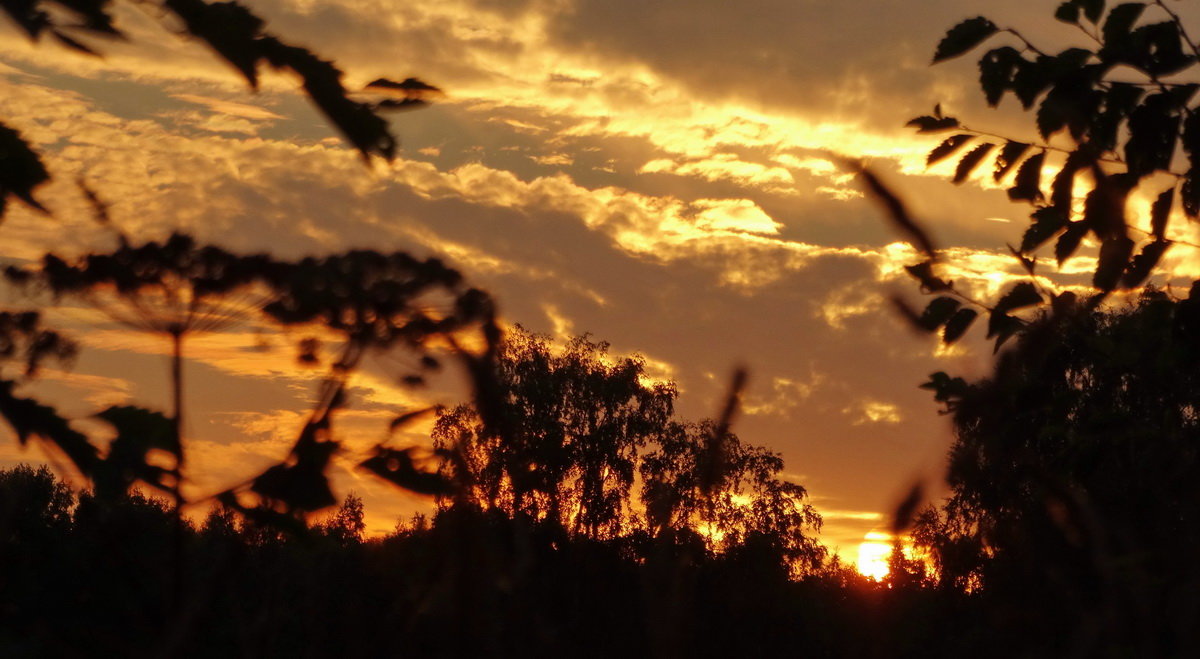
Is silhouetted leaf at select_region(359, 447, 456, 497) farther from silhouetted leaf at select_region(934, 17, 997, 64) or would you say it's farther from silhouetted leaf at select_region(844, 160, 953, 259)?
silhouetted leaf at select_region(934, 17, 997, 64)

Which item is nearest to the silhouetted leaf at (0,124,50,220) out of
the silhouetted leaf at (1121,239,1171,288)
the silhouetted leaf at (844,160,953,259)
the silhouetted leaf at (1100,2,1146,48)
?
the silhouetted leaf at (844,160,953,259)

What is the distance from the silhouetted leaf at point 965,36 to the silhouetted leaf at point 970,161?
399 mm

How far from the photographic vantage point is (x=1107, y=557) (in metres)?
1.16

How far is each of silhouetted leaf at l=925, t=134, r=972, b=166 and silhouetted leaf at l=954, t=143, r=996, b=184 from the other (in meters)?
0.06

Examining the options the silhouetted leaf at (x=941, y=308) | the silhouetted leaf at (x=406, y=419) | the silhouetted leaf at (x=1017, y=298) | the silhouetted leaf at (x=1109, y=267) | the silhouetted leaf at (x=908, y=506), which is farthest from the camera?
the silhouetted leaf at (x=1017, y=298)

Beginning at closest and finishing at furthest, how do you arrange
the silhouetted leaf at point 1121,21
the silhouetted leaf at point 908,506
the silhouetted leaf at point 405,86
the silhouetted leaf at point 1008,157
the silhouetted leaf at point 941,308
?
1. the silhouetted leaf at point 908,506
2. the silhouetted leaf at point 405,86
3. the silhouetted leaf at point 941,308
4. the silhouetted leaf at point 1121,21
5. the silhouetted leaf at point 1008,157

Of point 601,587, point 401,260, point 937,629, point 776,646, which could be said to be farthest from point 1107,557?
point 401,260

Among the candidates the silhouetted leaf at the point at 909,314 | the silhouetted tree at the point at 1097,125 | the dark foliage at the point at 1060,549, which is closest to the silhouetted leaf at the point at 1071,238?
the silhouetted tree at the point at 1097,125

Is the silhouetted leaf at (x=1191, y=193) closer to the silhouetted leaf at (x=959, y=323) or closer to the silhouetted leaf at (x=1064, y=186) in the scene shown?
the silhouetted leaf at (x=1064, y=186)

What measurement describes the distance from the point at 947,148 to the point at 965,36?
0.46 m

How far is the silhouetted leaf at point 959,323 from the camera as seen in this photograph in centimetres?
390

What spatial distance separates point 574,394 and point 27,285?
1916 inches

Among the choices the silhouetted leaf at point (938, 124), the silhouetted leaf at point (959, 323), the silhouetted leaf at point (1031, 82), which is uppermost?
the silhouetted leaf at point (1031, 82)

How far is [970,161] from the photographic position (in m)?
4.58
